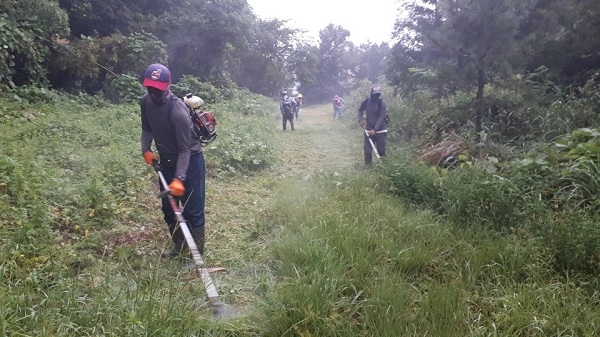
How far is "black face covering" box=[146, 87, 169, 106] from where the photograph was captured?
3510 millimetres

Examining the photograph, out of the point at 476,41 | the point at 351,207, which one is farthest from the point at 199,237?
the point at 476,41

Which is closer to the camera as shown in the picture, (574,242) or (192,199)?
(574,242)

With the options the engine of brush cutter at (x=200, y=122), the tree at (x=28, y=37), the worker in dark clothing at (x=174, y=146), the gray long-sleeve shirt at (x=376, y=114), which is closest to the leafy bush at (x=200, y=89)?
the tree at (x=28, y=37)

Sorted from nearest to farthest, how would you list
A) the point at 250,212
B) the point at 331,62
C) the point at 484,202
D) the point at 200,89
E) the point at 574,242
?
1. the point at 574,242
2. the point at 484,202
3. the point at 250,212
4. the point at 200,89
5. the point at 331,62

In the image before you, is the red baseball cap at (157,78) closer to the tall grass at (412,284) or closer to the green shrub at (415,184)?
the tall grass at (412,284)

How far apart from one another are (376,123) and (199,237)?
15.3ft

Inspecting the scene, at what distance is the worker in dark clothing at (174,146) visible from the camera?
3.50m

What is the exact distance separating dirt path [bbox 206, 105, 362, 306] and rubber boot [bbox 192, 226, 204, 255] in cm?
12

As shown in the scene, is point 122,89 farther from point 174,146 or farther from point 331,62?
point 331,62

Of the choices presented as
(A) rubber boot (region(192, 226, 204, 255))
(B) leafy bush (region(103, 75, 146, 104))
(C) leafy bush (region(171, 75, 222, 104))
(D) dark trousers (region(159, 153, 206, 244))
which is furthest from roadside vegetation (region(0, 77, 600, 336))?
(C) leafy bush (region(171, 75, 222, 104))

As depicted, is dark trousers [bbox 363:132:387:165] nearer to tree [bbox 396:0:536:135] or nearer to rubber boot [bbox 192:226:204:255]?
tree [bbox 396:0:536:135]

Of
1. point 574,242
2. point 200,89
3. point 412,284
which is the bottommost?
point 412,284

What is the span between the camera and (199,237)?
12.8 feet

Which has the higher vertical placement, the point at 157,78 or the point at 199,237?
the point at 157,78
